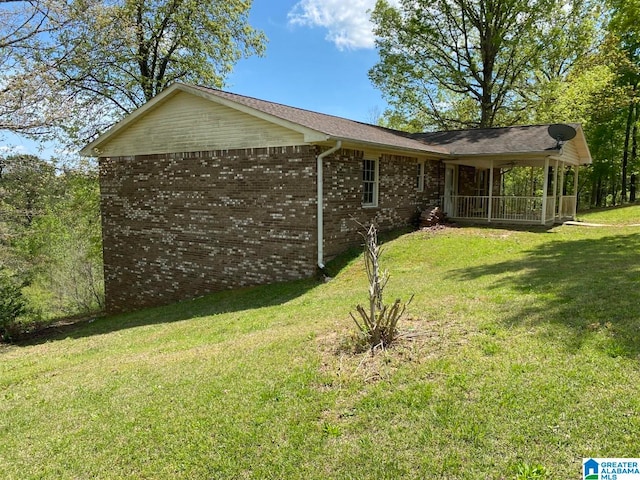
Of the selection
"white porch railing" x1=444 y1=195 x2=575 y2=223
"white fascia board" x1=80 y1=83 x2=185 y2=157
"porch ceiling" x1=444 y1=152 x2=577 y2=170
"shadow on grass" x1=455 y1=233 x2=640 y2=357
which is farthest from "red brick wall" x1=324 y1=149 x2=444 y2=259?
"white fascia board" x1=80 y1=83 x2=185 y2=157

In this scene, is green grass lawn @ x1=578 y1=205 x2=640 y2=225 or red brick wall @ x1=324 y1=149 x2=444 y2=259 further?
green grass lawn @ x1=578 y1=205 x2=640 y2=225

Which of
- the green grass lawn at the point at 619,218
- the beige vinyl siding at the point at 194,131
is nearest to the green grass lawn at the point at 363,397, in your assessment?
the beige vinyl siding at the point at 194,131

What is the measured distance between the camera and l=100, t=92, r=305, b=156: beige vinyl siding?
10.7 meters

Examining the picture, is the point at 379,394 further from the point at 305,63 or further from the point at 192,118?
the point at 305,63

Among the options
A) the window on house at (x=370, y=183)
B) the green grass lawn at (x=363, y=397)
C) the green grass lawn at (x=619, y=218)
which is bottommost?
the green grass lawn at (x=363, y=397)

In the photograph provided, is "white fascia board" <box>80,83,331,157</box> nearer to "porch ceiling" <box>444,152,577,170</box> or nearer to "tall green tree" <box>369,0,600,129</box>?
"porch ceiling" <box>444,152,577,170</box>

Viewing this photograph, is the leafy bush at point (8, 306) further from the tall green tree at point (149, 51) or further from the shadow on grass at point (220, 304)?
the tall green tree at point (149, 51)

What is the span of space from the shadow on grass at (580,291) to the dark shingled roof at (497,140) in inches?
204

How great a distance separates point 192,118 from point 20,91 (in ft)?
13.3

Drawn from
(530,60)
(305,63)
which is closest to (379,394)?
(530,60)

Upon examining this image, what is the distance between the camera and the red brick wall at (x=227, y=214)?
34.8 feet

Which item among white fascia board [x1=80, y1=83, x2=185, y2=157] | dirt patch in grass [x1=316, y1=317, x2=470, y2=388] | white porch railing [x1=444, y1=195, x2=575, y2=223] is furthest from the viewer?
white porch railing [x1=444, y1=195, x2=575, y2=223]

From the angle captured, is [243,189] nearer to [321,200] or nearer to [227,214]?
[227,214]

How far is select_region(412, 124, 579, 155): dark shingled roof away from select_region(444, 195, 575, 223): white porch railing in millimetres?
1772
